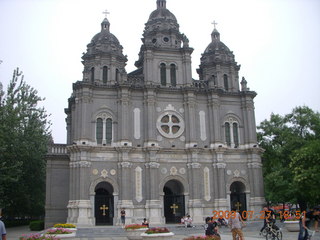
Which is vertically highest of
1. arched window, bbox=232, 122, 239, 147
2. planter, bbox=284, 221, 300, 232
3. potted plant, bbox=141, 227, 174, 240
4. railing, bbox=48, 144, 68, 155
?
arched window, bbox=232, 122, 239, 147

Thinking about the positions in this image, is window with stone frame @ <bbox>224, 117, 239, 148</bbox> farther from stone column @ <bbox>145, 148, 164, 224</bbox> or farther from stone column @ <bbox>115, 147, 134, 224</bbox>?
stone column @ <bbox>115, 147, 134, 224</bbox>

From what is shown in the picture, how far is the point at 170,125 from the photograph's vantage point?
39438 millimetres

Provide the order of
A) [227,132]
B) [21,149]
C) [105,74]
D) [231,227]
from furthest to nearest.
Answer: [227,132]
[105,74]
[21,149]
[231,227]

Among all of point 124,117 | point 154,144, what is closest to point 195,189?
point 154,144

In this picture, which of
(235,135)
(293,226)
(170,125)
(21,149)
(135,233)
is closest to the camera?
(135,233)

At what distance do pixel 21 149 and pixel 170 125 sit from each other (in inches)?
579

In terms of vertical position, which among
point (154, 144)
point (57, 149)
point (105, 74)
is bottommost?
point (154, 144)

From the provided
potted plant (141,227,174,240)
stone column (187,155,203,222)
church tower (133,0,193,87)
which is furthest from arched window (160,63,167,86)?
potted plant (141,227,174,240)

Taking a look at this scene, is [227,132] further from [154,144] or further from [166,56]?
[166,56]

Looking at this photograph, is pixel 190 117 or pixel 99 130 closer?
pixel 99 130

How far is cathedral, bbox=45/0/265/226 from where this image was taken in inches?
1425

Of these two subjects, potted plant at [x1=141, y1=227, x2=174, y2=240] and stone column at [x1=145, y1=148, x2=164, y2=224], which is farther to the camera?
stone column at [x1=145, y1=148, x2=164, y2=224]

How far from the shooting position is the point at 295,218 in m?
27.5

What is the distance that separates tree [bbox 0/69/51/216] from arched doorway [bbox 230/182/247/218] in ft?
67.4
